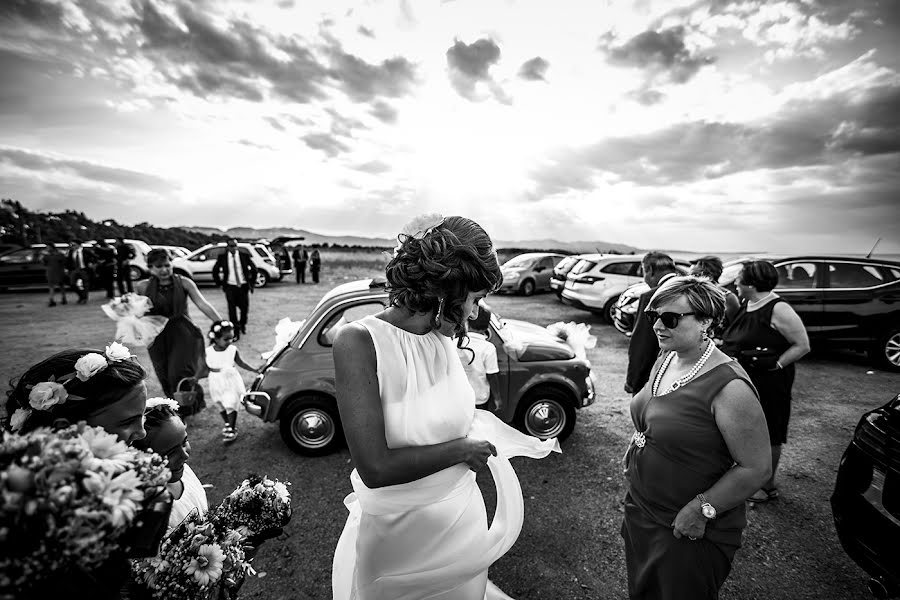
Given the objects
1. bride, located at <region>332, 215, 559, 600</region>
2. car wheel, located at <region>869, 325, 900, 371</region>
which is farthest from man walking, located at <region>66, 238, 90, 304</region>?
car wheel, located at <region>869, 325, 900, 371</region>

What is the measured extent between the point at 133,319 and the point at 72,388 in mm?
3740

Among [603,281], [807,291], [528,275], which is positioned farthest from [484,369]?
[528,275]

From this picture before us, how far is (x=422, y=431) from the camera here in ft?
5.13

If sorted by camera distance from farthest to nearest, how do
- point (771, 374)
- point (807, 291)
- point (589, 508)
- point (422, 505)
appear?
point (807, 291), point (589, 508), point (771, 374), point (422, 505)

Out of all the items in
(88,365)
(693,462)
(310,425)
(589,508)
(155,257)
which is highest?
(155,257)

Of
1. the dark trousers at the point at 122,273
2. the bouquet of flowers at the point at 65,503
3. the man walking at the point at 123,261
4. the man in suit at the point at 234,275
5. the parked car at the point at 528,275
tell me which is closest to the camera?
the bouquet of flowers at the point at 65,503

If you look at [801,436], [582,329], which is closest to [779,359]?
[582,329]

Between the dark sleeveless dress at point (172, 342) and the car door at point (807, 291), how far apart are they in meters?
9.11

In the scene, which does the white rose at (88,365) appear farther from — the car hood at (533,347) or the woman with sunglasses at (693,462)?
the car hood at (533,347)

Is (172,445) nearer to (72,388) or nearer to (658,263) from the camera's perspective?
(72,388)

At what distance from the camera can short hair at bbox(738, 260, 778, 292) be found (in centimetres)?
335

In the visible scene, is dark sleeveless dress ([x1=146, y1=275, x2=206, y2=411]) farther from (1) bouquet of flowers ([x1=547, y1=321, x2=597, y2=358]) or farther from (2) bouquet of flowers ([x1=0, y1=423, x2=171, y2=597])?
(1) bouquet of flowers ([x1=547, y1=321, x2=597, y2=358])

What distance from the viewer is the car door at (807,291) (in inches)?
284

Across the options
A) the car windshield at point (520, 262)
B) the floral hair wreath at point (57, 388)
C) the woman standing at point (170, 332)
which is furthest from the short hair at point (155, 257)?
the car windshield at point (520, 262)
